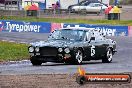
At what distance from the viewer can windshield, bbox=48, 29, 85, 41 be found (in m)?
19.2

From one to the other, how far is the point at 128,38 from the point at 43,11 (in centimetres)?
2341

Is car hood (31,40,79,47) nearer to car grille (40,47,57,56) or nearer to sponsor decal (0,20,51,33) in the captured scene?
car grille (40,47,57,56)

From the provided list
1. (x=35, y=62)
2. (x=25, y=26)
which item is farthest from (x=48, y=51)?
(x=25, y=26)

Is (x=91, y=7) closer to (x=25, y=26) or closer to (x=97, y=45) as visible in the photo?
(x=25, y=26)

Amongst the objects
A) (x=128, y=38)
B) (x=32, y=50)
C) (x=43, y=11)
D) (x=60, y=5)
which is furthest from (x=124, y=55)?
(x=60, y=5)

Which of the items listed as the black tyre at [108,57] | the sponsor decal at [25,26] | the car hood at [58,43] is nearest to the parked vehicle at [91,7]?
the sponsor decal at [25,26]

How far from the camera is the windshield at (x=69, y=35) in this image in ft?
62.8

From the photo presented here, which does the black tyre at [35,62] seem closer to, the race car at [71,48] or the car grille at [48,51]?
the race car at [71,48]

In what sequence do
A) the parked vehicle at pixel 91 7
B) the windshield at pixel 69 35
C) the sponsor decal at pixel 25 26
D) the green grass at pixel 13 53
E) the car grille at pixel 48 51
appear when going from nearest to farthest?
1. the car grille at pixel 48 51
2. the windshield at pixel 69 35
3. the green grass at pixel 13 53
4. the sponsor decal at pixel 25 26
5. the parked vehicle at pixel 91 7

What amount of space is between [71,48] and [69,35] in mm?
1008

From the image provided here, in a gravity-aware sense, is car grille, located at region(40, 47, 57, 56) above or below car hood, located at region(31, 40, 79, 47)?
below

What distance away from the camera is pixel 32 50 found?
61.1 feet

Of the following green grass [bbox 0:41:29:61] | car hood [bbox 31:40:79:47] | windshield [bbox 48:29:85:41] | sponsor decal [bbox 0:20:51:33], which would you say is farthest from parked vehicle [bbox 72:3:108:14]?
car hood [bbox 31:40:79:47]

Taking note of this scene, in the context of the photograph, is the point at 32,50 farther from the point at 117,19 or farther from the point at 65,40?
the point at 117,19
